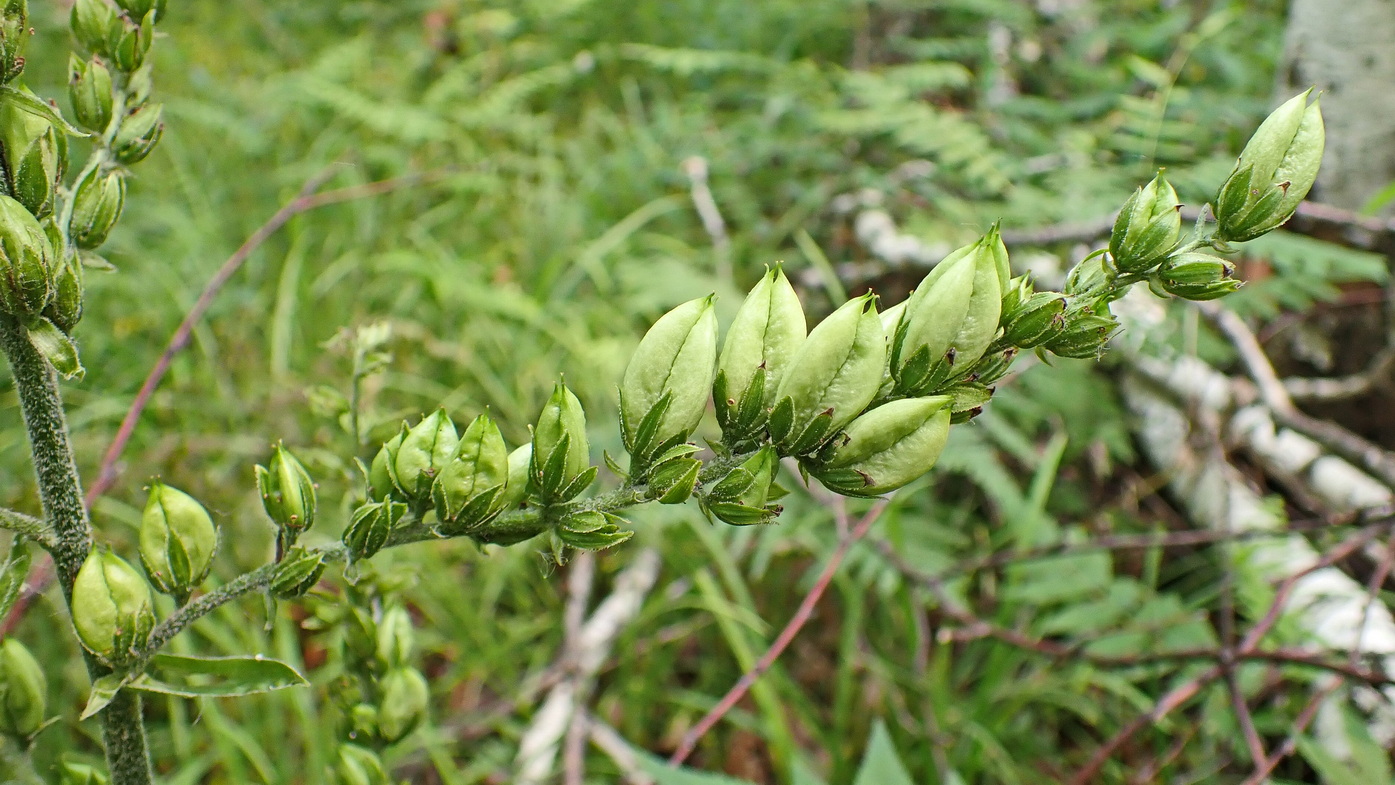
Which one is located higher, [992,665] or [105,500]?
[105,500]

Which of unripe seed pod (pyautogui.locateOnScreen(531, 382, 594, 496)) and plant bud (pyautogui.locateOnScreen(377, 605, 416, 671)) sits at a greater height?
unripe seed pod (pyautogui.locateOnScreen(531, 382, 594, 496))

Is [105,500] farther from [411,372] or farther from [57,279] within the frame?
[57,279]

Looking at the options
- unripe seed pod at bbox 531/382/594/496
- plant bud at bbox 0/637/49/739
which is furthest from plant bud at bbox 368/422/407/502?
plant bud at bbox 0/637/49/739

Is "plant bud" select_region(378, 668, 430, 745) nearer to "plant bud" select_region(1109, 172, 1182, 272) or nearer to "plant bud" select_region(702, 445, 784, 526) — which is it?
"plant bud" select_region(702, 445, 784, 526)

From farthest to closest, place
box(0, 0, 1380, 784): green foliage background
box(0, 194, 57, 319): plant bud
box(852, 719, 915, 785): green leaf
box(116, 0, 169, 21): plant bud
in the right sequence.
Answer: box(0, 0, 1380, 784): green foliage background → box(852, 719, 915, 785): green leaf → box(116, 0, 169, 21): plant bud → box(0, 194, 57, 319): plant bud

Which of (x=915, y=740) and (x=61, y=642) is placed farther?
(x=61, y=642)

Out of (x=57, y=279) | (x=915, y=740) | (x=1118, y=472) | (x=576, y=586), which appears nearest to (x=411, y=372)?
(x=576, y=586)

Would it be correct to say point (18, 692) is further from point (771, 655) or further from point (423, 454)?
point (771, 655)
